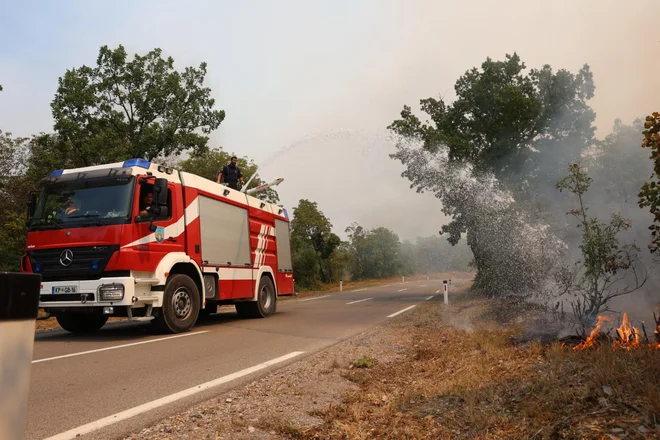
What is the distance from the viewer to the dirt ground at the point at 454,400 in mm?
3312

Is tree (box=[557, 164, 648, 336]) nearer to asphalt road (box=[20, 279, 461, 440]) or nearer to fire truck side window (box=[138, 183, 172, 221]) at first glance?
asphalt road (box=[20, 279, 461, 440])

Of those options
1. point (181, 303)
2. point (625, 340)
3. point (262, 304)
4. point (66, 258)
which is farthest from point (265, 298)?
point (625, 340)

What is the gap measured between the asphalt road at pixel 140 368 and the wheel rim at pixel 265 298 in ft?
5.79

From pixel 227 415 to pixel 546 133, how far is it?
18.8m

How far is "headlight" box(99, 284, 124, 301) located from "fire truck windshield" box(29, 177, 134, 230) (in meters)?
1.09

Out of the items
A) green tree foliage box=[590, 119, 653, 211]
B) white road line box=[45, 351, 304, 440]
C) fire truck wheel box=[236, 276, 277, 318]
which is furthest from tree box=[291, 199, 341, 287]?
white road line box=[45, 351, 304, 440]

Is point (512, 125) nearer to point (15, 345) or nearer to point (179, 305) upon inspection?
point (179, 305)

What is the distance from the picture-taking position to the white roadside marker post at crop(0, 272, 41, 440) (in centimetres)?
103

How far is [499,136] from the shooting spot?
65.6 ft

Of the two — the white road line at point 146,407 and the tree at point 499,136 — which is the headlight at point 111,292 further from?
the tree at point 499,136

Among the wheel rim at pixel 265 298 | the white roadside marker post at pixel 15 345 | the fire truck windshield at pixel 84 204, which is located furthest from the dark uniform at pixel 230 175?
the white roadside marker post at pixel 15 345

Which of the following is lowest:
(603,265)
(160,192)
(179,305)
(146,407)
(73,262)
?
(146,407)

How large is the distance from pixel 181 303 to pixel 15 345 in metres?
8.53

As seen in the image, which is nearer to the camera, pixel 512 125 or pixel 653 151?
pixel 653 151
